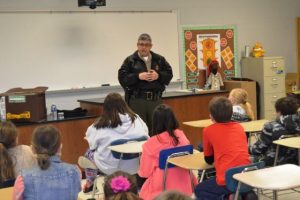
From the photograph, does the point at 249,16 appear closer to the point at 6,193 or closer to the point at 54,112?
the point at 54,112

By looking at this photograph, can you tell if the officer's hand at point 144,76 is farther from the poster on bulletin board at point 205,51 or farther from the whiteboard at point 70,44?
the poster on bulletin board at point 205,51

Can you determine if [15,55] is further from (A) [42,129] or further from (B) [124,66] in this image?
(A) [42,129]

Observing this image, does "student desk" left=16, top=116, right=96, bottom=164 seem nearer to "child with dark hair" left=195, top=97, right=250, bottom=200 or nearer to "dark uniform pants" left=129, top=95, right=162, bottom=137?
"dark uniform pants" left=129, top=95, right=162, bottom=137

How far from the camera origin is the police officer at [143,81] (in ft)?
17.1

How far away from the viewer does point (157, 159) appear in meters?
3.32

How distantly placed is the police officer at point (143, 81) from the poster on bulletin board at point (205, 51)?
7.64ft

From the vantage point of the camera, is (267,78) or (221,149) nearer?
(221,149)

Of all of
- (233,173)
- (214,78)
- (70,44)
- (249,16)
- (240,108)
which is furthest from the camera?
(249,16)

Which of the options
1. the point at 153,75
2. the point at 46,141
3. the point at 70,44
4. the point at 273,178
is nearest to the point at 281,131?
the point at 273,178

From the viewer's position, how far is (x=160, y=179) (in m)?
3.31

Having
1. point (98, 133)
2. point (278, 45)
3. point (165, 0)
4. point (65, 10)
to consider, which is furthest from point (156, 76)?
point (278, 45)

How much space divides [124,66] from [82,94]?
5.19 feet

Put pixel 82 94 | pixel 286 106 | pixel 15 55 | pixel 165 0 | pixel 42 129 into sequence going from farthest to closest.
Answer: pixel 165 0 < pixel 82 94 < pixel 15 55 < pixel 286 106 < pixel 42 129

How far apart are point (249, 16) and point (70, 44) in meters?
3.56
